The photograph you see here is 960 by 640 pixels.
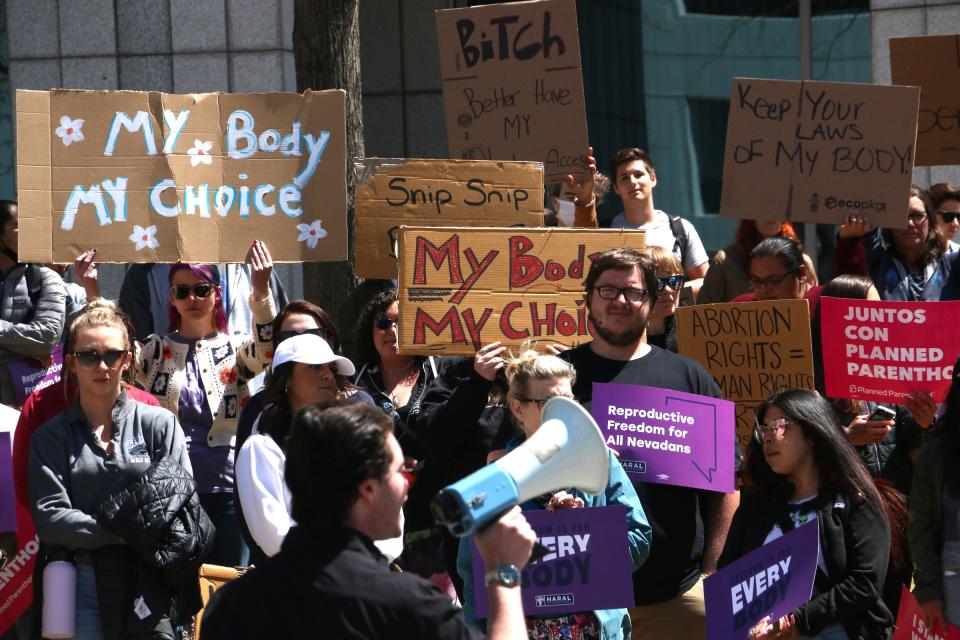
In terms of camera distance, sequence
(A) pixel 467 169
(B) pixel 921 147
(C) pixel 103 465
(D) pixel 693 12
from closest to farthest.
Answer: (C) pixel 103 465, (A) pixel 467 169, (B) pixel 921 147, (D) pixel 693 12

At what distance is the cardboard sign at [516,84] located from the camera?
302 inches

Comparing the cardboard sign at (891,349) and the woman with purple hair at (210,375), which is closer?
the cardboard sign at (891,349)

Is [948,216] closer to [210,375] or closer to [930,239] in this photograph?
[930,239]

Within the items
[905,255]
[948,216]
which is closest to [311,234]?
[905,255]

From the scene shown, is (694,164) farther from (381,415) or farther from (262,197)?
(381,415)

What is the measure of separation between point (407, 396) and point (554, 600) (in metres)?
1.70

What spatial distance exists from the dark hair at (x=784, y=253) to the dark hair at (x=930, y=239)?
1170mm

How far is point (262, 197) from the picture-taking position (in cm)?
691

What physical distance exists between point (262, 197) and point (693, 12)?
573 centimetres

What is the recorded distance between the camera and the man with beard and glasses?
530 cm

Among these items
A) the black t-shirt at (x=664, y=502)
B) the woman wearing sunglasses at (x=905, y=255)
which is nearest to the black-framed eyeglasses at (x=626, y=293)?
the black t-shirt at (x=664, y=502)

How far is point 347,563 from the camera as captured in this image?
3.14 metres

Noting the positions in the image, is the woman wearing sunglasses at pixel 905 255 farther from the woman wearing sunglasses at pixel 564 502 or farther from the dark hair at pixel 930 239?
the woman wearing sunglasses at pixel 564 502

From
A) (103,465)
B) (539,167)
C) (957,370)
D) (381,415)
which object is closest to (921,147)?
(539,167)
